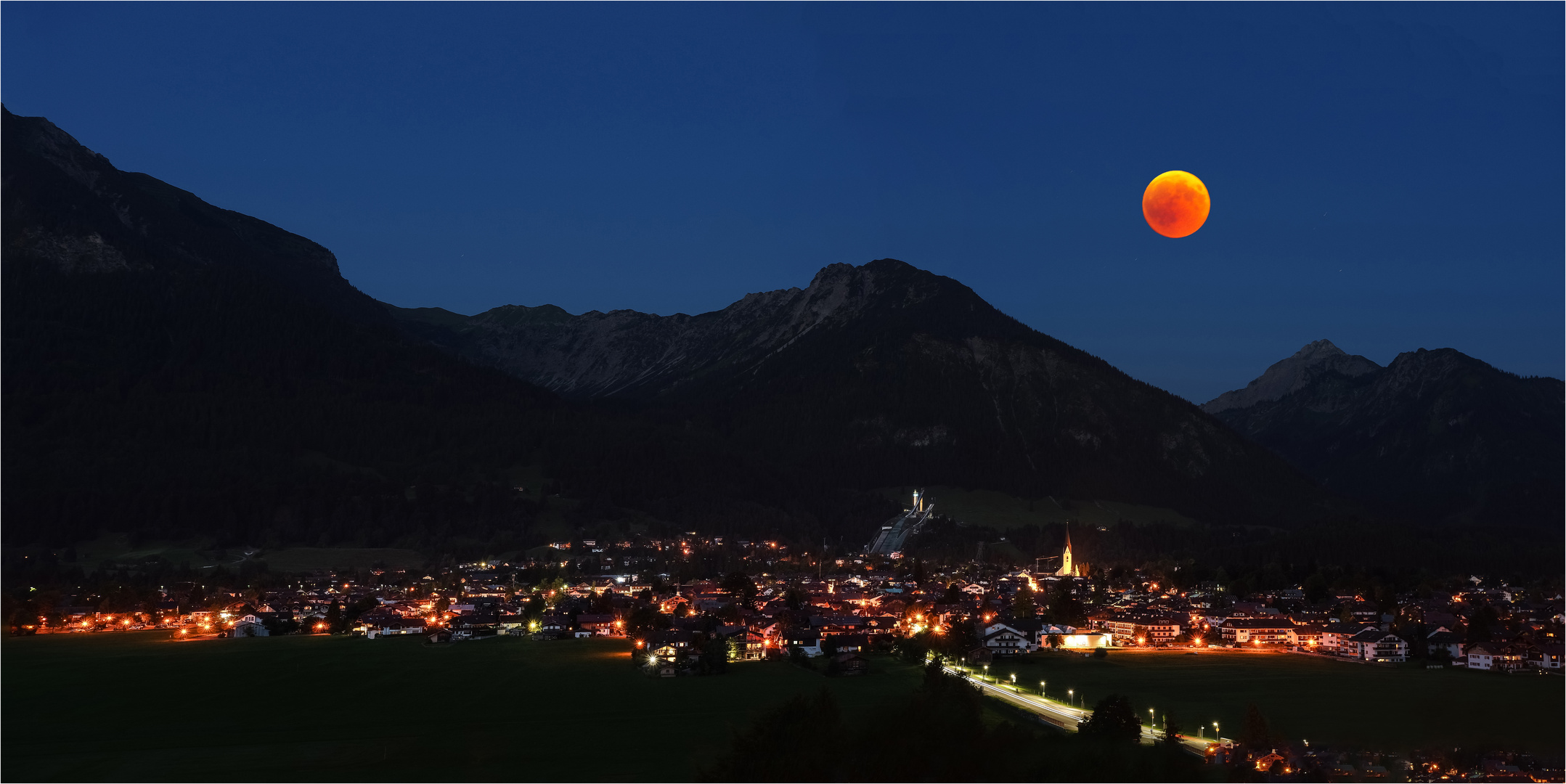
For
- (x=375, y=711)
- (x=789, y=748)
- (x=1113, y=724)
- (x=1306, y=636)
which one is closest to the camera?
(x=789, y=748)

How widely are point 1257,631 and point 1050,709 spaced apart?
48.2 metres

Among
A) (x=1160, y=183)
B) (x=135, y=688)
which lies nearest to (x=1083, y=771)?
(x=135, y=688)

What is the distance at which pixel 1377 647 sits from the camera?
100 m

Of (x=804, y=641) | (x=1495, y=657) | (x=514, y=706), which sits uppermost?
(x=1495, y=657)

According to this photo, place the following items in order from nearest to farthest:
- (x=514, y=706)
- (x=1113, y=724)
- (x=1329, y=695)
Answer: (x=1113, y=724)
(x=514, y=706)
(x=1329, y=695)

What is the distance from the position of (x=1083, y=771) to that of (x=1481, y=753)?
56.7 feet

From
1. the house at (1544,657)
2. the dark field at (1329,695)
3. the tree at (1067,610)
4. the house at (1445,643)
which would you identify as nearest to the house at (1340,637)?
the house at (1445,643)

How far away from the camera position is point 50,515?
628 feet

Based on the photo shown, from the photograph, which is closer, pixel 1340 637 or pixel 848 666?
pixel 848 666

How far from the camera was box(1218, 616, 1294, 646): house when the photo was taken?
112000 millimetres

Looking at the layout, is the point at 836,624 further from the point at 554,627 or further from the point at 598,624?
the point at 554,627

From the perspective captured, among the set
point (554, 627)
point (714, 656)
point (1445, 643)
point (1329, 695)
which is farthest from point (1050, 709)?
point (554, 627)

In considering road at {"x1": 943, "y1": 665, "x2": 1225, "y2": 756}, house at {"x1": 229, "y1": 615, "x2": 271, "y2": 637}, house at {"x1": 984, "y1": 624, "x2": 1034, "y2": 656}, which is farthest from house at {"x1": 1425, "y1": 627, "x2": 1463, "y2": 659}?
house at {"x1": 229, "y1": 615, "x2": 271, "y2": 637}

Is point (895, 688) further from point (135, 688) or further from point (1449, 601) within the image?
point (1449, 601)
